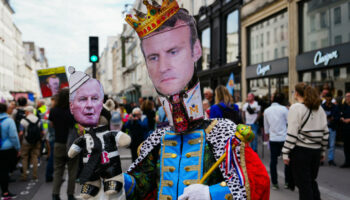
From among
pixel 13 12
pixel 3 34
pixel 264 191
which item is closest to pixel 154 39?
pixel 264 191

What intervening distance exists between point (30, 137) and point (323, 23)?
36.5 ft

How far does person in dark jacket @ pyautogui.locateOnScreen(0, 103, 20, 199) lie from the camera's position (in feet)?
22.1

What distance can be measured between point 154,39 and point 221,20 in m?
20.4

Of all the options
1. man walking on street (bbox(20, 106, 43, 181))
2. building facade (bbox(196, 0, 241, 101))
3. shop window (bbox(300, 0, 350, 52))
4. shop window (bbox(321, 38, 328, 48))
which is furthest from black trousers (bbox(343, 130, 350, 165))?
building facade (bbox(196, 0, 241, 101))

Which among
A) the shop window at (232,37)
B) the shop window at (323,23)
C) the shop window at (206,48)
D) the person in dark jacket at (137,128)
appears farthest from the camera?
the shop window at (206,48)

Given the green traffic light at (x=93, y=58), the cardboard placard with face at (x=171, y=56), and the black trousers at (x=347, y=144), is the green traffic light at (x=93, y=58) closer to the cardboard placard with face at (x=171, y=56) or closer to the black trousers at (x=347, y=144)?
the cardboard placard with face at (x=171, y=56)

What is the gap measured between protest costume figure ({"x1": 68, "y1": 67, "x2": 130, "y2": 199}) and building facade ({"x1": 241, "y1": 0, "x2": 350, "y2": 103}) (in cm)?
920

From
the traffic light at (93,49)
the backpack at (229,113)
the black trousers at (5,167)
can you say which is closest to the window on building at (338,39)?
the backpack at (229,113)

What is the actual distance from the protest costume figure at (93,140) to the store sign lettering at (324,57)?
11451 mm

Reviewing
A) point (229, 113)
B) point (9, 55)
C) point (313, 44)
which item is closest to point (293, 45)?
point (313, 44)

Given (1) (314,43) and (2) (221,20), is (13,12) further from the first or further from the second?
(1) (314,43)

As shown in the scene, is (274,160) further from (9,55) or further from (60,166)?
(9,55)

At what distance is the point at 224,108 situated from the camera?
610cm

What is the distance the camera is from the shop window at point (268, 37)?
15.3 metres
